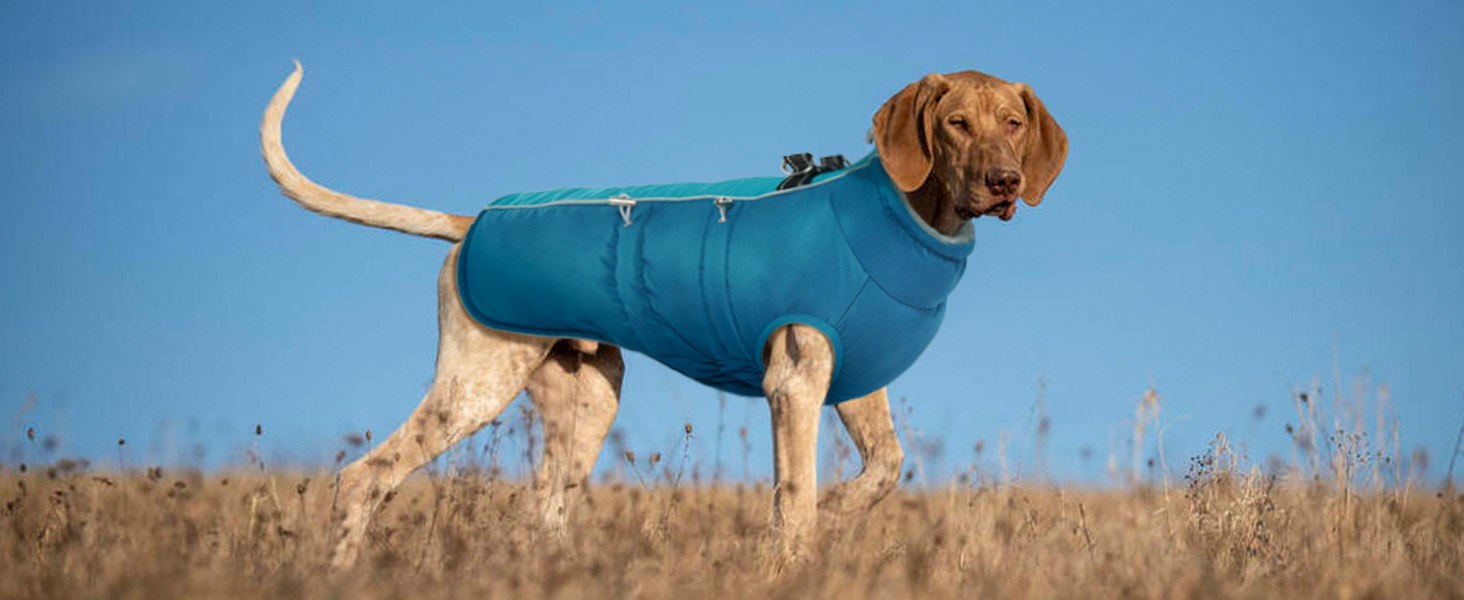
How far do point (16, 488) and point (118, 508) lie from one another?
178cm

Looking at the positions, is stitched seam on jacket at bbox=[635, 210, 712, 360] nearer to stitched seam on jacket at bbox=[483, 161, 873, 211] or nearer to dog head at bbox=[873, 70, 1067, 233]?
stitched seam on jacket at bbox=[483, 161, 873, 211]

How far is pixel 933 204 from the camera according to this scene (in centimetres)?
560

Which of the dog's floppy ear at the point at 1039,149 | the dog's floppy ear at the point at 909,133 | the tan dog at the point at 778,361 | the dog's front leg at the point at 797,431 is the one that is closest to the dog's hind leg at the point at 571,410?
the tan dog at the point at 778,361

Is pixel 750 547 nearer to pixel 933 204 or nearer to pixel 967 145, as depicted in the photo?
pixel 933 204

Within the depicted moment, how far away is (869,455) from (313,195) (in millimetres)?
2978

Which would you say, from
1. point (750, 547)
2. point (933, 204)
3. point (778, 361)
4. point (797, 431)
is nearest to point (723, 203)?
point (778, 361)

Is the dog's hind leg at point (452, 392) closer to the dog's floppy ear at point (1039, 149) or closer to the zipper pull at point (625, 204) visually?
the zipper pull at point (625, 204)

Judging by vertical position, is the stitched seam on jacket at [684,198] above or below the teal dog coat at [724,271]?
above

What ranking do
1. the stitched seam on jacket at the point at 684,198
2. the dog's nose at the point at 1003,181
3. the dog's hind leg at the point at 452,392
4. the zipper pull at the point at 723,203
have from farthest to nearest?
the dog's hind leg at the point at 452,392
the zipper pull at the point at 723,203
the stitched seam on jacket at the point at 684,198
the dog's nose at the point at 1003,181

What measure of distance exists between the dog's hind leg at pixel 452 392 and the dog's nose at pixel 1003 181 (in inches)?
94.6

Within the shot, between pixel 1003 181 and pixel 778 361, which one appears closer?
pixel 1003 181

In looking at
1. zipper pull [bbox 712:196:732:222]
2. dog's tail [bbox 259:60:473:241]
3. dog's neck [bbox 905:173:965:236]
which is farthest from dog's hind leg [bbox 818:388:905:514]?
dog's tail [bbox 259:60:473:241]

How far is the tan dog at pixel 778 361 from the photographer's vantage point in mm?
5387

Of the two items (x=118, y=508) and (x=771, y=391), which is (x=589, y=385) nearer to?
(x=771, y=391)
